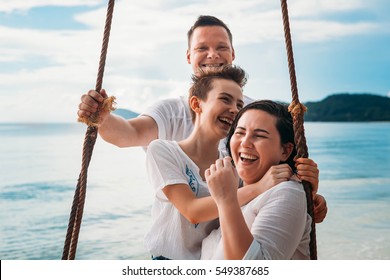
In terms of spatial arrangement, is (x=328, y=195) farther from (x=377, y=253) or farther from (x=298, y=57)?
(x=298, y=57)

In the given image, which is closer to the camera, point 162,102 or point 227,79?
point 227,79

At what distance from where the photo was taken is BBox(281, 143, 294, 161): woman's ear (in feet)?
3.84

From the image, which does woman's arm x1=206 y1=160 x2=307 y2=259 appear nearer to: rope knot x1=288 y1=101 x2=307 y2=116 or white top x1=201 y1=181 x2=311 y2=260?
white top x1=201 y1=181 x2=311 y2=260

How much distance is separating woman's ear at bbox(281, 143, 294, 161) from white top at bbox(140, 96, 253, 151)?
20.7 inches

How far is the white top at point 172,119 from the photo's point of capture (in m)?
1.67

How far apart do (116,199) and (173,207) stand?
18.9ft

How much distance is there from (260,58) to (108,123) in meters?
7.35

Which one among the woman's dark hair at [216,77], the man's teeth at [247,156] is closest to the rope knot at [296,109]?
the man's teeth at [247,156]

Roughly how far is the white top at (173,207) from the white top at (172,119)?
1.11ft

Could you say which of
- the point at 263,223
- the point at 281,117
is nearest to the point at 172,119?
the point at 281,117

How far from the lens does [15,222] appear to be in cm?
633

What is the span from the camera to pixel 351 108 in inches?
386

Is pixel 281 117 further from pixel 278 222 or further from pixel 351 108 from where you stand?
pixel 351 108

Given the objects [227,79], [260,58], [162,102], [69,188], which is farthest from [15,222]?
[227,79]
